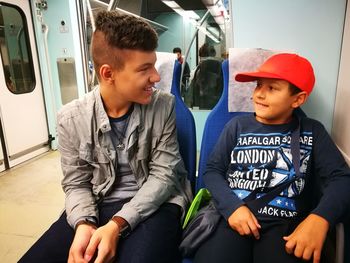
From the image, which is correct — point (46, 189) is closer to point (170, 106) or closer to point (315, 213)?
point (170, 106)

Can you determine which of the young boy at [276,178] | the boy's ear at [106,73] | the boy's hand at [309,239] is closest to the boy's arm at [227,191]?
the young boy at [276,178]

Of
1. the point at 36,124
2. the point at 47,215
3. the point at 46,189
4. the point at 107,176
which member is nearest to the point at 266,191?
the point at 107,176

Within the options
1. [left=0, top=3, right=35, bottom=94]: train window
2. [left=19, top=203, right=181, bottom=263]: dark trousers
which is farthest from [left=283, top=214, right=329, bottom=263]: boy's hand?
[left=0, top=3, right=35, bottom=94]: train window

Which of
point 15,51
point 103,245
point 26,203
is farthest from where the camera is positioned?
point 15,51

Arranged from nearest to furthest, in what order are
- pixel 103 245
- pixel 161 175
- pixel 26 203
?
pixel 103 245
pixel 161 175
pixel 26 203

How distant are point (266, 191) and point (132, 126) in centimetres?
55

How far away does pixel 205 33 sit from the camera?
306 centimetres

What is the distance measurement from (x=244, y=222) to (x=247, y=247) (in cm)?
8

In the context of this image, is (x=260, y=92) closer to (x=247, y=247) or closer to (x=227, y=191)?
(x=227, y=191)

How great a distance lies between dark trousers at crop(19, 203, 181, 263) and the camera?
82cm

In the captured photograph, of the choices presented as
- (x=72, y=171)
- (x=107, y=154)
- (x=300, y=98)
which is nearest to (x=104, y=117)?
(x=107, y=154)

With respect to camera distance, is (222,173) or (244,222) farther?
(222,173)

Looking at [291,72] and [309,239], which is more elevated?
[291,72]

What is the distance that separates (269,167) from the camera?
38.2 inches
